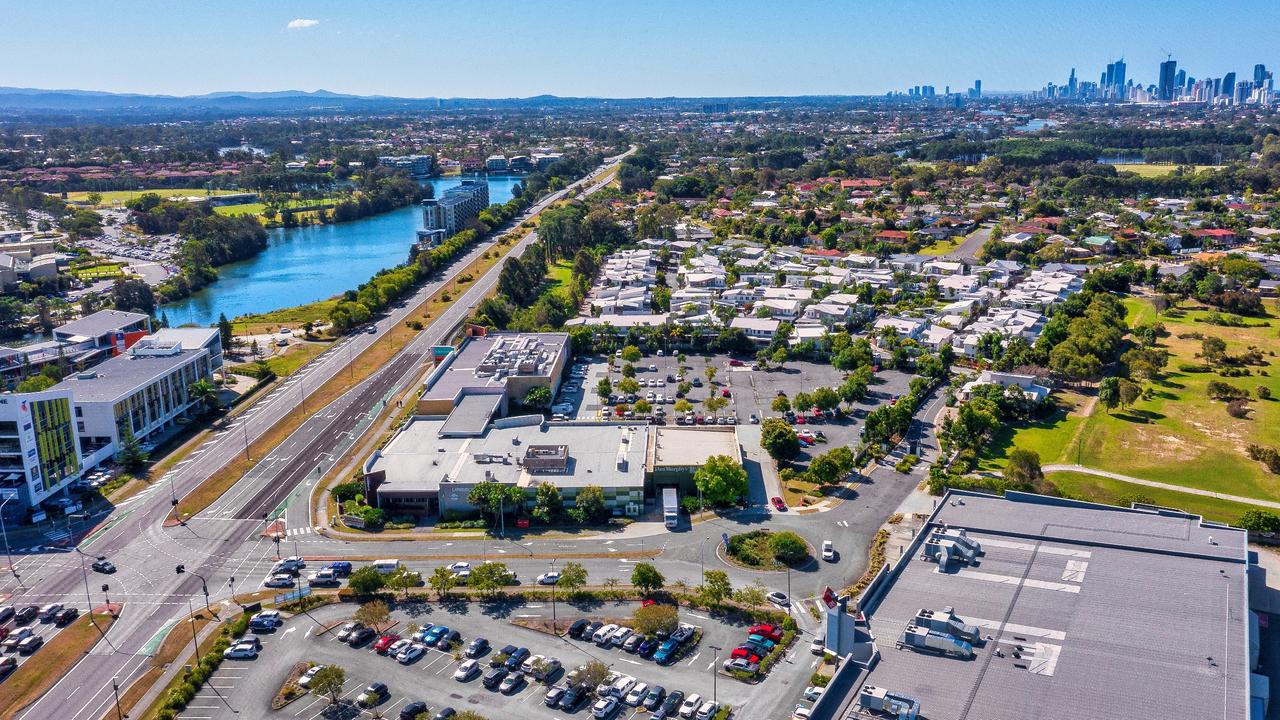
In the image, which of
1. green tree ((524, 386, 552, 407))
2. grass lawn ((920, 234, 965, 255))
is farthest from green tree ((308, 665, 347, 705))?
grass lawn ((920, 234, 965, 255))

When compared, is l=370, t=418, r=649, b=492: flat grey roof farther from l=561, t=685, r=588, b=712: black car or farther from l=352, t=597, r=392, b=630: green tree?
l=561, t=685, r=588, b=712: black car

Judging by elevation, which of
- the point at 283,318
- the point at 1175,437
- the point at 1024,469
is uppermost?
the point at 283,318

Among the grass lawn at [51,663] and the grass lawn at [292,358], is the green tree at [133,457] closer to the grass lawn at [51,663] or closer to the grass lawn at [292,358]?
the grass lawn at [51,663]

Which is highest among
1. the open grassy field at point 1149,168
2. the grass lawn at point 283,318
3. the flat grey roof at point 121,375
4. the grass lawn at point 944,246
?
the open grassy field at point 1149,168

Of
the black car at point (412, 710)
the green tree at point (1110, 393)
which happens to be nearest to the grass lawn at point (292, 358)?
the black car at point (412, 710)

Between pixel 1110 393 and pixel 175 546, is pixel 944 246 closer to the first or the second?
pixel 1110 393

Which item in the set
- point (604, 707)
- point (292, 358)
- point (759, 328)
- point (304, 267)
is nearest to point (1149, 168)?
point (759, 328)
